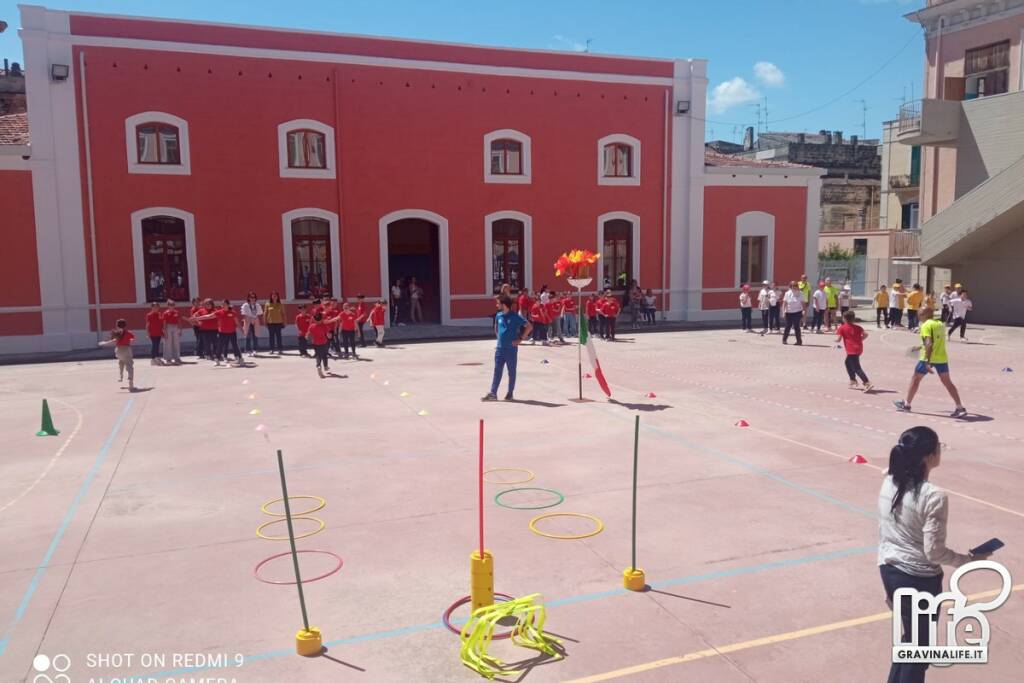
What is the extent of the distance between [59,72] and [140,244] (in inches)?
206

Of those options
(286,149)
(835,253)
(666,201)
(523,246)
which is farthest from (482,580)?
(835,253)

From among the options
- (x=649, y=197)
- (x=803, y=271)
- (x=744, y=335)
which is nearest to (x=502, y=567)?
(x=744, y=335)

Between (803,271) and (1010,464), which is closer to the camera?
(1010,464)

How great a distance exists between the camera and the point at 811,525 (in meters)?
7.49

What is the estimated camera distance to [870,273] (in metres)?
42.3

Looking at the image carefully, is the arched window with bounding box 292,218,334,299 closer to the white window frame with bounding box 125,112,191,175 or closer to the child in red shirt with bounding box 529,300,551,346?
the white window frame with bounding box 125,112,191,175

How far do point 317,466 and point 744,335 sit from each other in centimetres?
1861

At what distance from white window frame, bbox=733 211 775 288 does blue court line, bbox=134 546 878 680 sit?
2469cm

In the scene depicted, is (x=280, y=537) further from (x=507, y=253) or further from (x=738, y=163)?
(x=738, y=163)

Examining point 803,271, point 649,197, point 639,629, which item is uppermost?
point 649,197

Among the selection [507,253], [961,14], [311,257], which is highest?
[961,14]

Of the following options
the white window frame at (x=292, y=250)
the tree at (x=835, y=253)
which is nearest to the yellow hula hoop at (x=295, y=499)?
the white window frame at (x=292, y=250)

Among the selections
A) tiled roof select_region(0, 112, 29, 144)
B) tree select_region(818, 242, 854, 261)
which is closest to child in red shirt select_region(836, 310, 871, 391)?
tiled roof select_region(0, 112, 29, 144)

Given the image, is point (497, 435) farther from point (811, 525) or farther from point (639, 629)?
point (639, 629)
